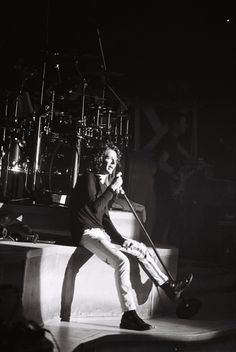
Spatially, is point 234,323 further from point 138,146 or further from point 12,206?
point 138,146

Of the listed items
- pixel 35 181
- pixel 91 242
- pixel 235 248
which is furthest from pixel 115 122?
pixel 91 242

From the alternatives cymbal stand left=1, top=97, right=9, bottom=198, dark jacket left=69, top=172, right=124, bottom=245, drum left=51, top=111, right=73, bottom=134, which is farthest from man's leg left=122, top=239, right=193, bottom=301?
cymbal stand left=1, top=97, right=9, bottom=198

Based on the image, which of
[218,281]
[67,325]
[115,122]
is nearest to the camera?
[67,325]

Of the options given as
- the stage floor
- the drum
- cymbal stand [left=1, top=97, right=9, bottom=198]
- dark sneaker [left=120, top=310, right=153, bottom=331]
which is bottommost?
the stage floor

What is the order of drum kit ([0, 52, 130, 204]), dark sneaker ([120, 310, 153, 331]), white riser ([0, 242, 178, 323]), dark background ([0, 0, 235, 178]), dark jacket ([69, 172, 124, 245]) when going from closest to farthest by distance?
white riser ([0, 242, 178, 323]) → dark sneaker ([120, 310, 153, 331]) → dark jacket ([69, 172, 124, 245]) → drum kit ([0, 52, 130, 204]) → dark background ([0, 0, 235, 178])

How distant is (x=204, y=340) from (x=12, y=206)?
2.81 metres

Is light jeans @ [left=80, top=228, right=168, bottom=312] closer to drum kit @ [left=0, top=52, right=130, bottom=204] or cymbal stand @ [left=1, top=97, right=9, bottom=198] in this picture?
drum kit @ [left=0, top=52, right=130, bottom=204]

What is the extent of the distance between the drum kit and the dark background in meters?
0.24

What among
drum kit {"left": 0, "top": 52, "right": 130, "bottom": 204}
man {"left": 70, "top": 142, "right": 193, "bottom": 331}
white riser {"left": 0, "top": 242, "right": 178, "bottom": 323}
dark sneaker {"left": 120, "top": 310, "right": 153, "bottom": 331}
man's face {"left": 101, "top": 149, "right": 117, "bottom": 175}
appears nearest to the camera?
white riser {"left": 0, "top": 242, "right": 178, "bottom": 323}

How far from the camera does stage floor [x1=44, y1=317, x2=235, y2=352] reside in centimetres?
457

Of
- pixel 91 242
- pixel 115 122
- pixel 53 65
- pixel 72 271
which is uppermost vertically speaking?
pixel 53 65

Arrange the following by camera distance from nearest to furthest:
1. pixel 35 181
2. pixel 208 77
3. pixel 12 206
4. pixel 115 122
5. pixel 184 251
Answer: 1. pixel 12 206
2. pixel 35 181
3. pixel 115 122
4. pixel 184 251
5. pixel 208 77

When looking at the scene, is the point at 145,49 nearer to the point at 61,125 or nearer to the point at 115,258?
the point at 61,125

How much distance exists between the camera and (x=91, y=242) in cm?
534
